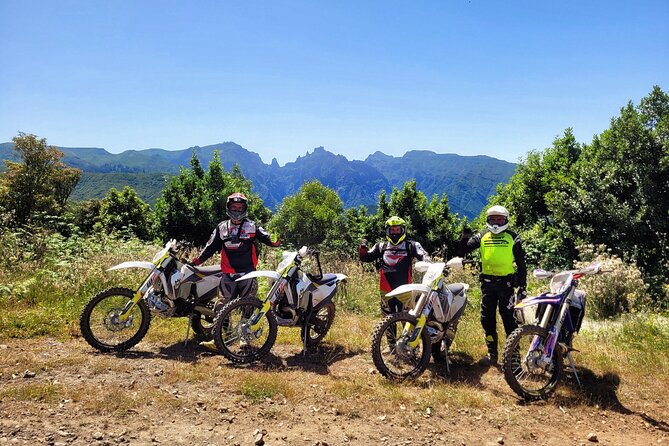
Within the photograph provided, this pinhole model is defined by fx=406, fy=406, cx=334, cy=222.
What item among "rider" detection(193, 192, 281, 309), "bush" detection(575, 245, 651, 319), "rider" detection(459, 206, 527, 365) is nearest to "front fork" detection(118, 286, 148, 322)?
"rider" detection(193, 192, 281, 309)

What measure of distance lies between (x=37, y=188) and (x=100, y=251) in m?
40.9

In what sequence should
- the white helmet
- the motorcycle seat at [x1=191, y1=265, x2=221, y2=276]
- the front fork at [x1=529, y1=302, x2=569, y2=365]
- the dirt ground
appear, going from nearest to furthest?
Result: the dirt ground, the front fork at [x1=529, y1=302, x2=569, y2=365], the white helmet, the motorcycle seat at [x1=191, y1=265, x2=221, y2=276]

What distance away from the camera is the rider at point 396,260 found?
684cm

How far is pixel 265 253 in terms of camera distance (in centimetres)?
1413

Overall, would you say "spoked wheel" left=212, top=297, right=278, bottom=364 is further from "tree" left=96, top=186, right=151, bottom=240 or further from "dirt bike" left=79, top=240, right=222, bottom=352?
"tree" left=96, top=186, right=151, bottom=240

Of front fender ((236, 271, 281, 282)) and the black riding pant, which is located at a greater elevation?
front fender ((236, 271, 281, 282))

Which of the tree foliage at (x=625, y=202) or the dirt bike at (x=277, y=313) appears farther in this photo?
the tree foliage at (x=625, y=202)

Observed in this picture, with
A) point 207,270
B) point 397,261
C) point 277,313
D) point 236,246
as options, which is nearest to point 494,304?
point 397,261

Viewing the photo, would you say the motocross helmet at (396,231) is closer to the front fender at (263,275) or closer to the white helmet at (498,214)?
the white helmet at (498,214)

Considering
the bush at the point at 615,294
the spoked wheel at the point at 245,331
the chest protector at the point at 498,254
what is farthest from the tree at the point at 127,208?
the chest protector at the point at 498,254

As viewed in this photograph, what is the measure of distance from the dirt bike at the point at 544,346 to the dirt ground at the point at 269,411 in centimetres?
25

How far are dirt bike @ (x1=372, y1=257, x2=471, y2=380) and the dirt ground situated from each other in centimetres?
32

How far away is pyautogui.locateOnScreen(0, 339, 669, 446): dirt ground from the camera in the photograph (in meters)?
4.12

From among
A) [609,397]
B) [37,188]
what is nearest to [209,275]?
[609,397]
